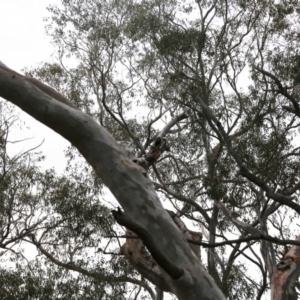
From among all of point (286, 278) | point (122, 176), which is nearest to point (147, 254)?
point (286, 278)

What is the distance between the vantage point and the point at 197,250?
20.0ft

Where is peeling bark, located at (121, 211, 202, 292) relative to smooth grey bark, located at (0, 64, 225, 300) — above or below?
above

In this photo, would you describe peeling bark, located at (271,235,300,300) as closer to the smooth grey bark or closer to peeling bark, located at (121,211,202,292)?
peeling bark, located at (121,211,202,292)

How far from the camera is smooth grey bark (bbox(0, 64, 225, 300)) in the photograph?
3.21 metres

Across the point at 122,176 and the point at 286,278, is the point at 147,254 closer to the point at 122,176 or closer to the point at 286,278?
the point at 286,278

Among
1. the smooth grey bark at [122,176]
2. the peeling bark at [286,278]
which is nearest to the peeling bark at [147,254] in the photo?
the peeling bark at [286,278]

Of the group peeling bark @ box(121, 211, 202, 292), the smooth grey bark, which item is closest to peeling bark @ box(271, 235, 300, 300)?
peeling bark @ box(121, 211, 202, 292)

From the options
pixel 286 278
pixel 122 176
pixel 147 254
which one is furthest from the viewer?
pixel 286 278

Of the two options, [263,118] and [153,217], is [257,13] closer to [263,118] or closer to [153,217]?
[263,118]

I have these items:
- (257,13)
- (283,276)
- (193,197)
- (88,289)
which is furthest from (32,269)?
(257,13)

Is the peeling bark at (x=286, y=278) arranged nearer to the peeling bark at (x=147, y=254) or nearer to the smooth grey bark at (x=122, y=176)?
the peeling bark at (x=147, y=254)

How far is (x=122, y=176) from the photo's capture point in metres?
3.40

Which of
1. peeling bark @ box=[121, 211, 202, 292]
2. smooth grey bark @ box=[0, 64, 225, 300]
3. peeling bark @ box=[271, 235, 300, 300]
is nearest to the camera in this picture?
smooth grey bark @ box=[0, 64, 225, 300]

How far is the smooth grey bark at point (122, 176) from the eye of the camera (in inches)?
126
